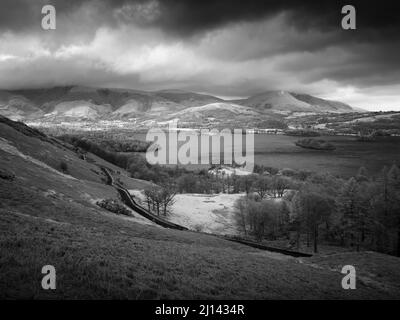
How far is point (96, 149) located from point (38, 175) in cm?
10978

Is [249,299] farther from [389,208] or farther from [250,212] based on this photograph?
[250,212]

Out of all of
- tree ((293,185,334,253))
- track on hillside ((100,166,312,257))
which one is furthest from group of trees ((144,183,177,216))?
tree ((293,185,334,253))

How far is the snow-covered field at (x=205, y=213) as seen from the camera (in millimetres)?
68750

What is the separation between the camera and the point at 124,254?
19.7 metres

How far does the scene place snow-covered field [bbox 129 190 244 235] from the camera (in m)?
68.8

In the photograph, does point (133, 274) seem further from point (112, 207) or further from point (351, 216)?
point (351, 216)

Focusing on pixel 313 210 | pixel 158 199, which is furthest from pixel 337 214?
pixel 158 199

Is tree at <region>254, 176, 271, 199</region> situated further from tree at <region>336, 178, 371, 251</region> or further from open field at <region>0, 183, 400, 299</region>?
open field at <region>0, 183, 400, 299</region>

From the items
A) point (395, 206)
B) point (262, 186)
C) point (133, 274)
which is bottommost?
point (262, 186)

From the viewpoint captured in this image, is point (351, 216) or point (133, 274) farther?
point (351, 216)

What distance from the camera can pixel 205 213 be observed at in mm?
78125

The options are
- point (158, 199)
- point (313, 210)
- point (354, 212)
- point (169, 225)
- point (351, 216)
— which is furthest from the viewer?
point (158, 199)

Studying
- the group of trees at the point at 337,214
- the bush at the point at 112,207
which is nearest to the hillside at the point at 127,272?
the group of trees at the point at 337,214
